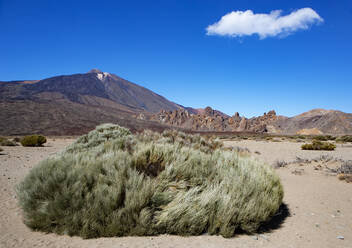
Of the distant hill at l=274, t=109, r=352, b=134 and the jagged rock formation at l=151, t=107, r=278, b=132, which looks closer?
the distant hill at l=274, t=109, r=352, b=134

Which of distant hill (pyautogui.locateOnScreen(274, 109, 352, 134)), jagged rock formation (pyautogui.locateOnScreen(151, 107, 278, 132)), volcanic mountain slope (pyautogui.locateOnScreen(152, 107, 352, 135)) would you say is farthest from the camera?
jagged rock formation (pyautogui.locateOnScreen(151, 107, 278, 132))

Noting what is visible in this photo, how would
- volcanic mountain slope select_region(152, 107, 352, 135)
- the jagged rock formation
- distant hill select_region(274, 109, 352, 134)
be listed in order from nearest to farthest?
distant hill select_region(274, 109, 352, 134) < volcanic mountain slope select_region(152, 107, 352, 135) < the jagged rock formation

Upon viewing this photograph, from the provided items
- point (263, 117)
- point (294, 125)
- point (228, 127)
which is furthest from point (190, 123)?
point (294, 125)

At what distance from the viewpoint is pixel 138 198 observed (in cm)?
360

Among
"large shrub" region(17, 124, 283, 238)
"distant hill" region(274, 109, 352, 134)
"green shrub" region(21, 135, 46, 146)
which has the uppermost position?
"distant hill" region(274, 109, 352, 134)

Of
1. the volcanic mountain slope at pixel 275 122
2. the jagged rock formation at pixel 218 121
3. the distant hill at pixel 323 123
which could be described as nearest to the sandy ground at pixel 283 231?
the volcanic mountain slope at pixel 275 122

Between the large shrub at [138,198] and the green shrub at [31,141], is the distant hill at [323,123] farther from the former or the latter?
the large shrub at [138,198]

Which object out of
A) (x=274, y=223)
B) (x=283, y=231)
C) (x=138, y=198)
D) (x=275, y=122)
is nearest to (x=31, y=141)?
(x=138, y=198)

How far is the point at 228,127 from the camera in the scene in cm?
9781

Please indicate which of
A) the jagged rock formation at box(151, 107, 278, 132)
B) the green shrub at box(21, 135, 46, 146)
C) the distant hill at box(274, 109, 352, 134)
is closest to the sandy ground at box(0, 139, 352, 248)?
the green shrub at box(21, 135, 46, 146)

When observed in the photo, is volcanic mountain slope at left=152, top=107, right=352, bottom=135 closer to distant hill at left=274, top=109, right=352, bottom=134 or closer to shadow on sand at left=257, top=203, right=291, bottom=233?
distant hill at left=274, top=109, right=352, bottom=134

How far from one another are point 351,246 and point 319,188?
3780 mm

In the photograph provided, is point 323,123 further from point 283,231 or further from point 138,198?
point 138,198

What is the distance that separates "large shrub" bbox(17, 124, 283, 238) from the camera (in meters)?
3.48
